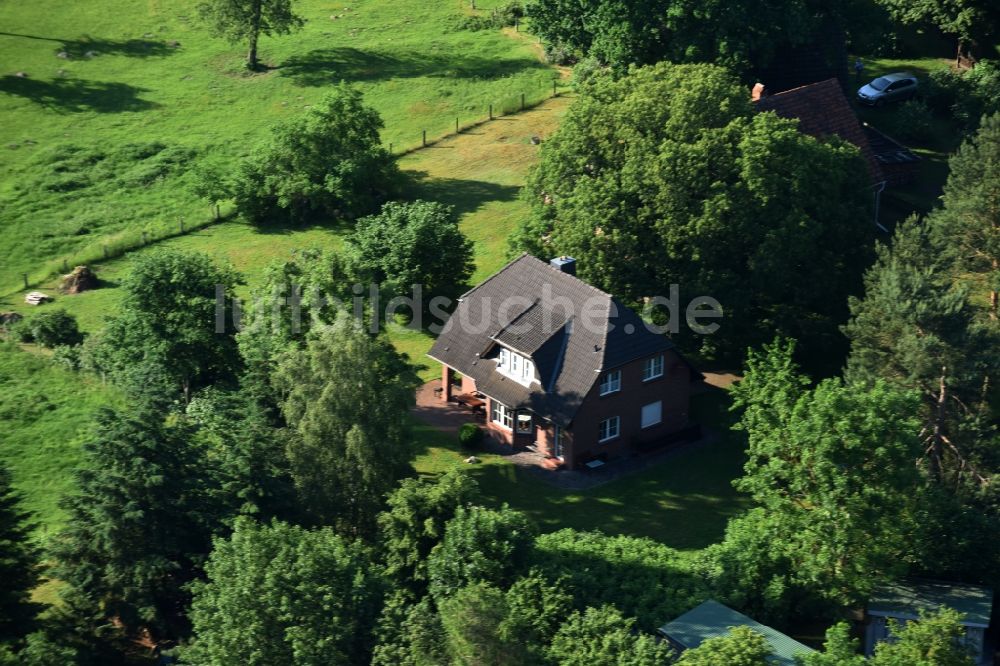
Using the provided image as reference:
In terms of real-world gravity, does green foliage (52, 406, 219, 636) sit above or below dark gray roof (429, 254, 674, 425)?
below

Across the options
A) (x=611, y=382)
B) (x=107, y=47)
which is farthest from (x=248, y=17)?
(x=611, y=382)

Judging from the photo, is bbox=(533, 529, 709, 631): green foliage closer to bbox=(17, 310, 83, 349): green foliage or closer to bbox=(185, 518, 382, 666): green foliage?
bbox=(185, 518, 382, 666): green foliage

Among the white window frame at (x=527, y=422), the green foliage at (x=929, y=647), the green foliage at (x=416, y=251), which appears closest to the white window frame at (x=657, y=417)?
the white window frame at (x=527, y=422)

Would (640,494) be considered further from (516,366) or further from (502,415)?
(516,366)

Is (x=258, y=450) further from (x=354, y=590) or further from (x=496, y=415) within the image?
(x=496, y=415)

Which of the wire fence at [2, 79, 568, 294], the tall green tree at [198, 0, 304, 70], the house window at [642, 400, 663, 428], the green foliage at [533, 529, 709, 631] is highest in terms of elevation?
the tall green tree at [198, 0, 304, 70]

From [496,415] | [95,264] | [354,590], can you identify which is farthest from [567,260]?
[95,264]

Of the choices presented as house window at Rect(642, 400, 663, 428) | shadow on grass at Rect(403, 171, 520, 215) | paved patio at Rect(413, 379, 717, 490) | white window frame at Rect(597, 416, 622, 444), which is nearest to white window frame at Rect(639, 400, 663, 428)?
house window at Rect(642, 400, 663, 428)

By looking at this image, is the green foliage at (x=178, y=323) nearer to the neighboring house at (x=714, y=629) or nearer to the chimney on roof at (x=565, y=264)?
the chimney on roof at (x=565, y=264)
